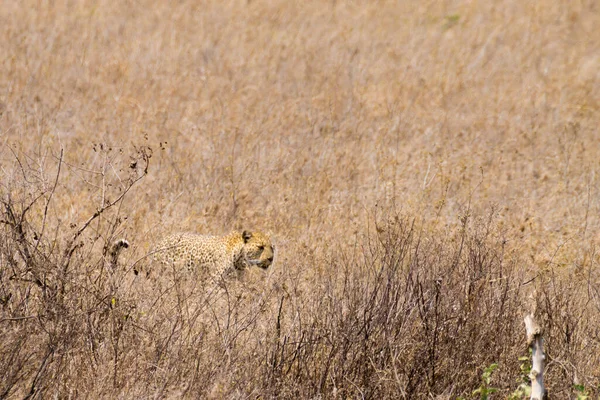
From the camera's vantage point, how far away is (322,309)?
21.6 ft

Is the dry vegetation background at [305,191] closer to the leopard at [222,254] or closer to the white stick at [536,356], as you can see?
the leopard at [222,254]

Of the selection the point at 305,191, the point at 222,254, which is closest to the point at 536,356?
the point at 222,254

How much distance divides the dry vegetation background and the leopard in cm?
27

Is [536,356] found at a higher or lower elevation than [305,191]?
lower

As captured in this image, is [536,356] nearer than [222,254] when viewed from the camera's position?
Yes

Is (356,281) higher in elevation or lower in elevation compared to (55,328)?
higher

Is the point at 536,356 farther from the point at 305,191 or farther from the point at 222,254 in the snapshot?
the point at 305,191

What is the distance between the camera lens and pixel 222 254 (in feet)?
29.2

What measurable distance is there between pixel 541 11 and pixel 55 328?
→ 1324 centimetres

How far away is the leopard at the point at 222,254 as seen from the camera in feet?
28.9

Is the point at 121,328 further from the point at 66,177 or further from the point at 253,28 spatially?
the point at 253,28

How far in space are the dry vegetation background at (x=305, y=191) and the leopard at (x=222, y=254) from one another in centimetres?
27

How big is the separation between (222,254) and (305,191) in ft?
6.90

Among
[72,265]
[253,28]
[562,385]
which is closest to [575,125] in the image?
[253,28]
